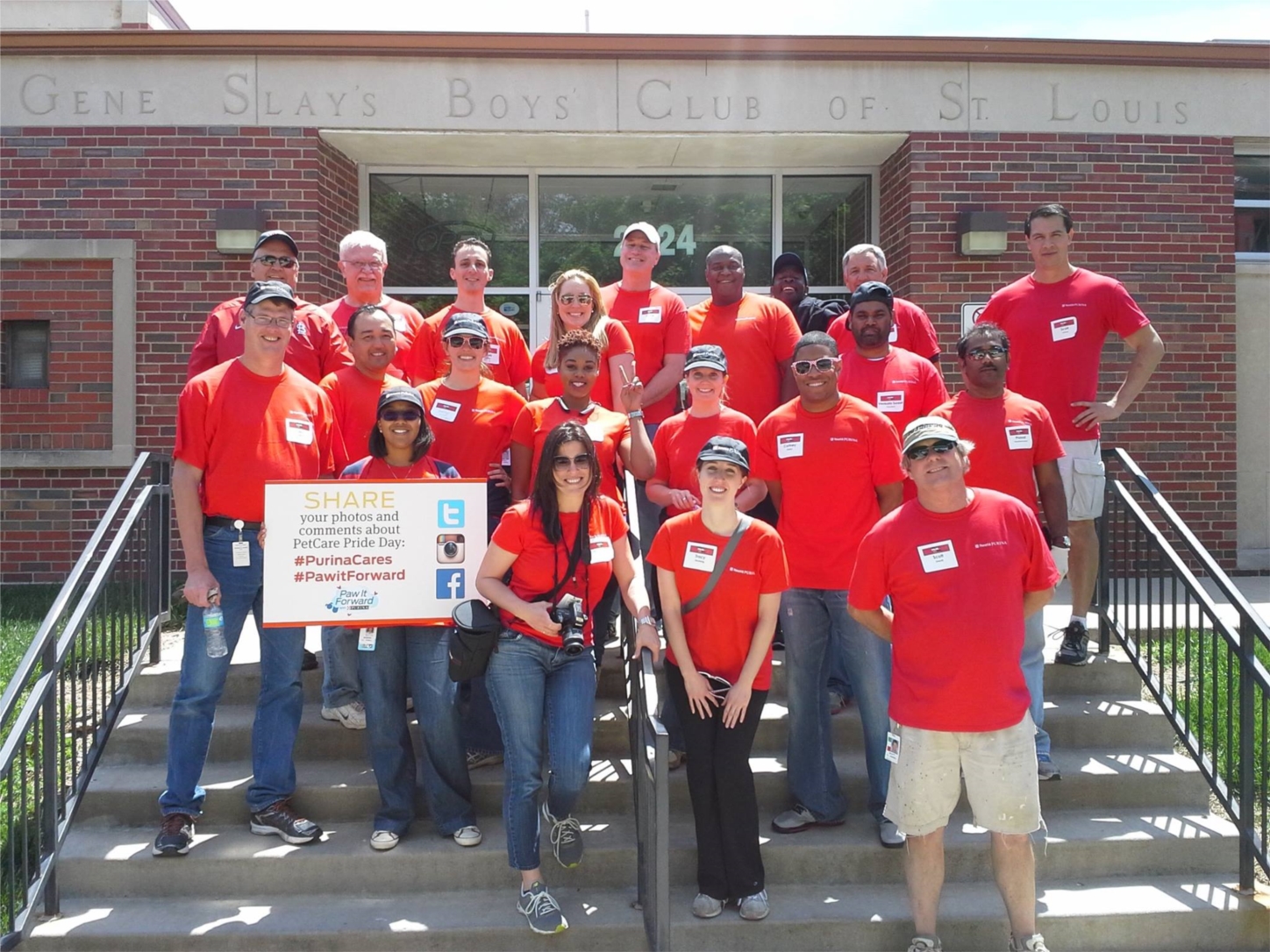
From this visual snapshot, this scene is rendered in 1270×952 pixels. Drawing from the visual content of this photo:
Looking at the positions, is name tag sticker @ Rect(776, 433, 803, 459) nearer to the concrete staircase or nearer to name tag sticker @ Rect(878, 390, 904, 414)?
name tag sticker @ Rect(878, 390, 904, 414)

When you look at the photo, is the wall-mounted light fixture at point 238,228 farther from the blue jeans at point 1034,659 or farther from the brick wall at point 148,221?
the blue jeans at point 1034,659

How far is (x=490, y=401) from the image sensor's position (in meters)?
4.99

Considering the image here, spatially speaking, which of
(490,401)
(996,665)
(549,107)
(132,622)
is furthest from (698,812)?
(549,107)

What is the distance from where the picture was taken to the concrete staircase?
165 inches

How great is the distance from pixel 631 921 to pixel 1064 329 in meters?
3.61

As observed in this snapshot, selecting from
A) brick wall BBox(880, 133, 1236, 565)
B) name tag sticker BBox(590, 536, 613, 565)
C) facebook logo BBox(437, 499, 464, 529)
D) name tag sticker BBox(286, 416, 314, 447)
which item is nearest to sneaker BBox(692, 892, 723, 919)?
name tag sticker BBox(590, 536, 613, 565)

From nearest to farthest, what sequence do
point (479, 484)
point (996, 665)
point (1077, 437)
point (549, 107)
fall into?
point (996, 665) < point (479, 484) < point (1077, 437) < point (549, 107)

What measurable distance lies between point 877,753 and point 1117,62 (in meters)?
6.76

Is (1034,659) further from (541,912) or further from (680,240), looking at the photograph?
(680,240)

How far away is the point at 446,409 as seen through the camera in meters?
4.93

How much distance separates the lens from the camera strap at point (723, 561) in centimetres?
413

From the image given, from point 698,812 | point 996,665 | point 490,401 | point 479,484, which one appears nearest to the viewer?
point 996,665

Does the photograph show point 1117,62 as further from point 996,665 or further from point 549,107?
point 996,665

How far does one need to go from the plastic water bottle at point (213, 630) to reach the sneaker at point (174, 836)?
72 centimetres
